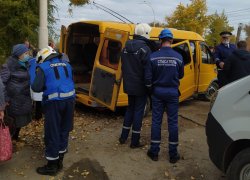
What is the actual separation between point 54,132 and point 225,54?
453cm

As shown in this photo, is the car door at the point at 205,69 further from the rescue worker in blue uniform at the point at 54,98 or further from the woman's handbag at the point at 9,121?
the woman's handbag at the point at 9,121

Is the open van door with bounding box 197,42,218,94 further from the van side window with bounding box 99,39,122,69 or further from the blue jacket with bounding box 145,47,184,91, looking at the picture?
the blue jacket with bounding box 145,47,184,91

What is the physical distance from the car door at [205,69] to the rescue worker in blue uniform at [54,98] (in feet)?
16.5

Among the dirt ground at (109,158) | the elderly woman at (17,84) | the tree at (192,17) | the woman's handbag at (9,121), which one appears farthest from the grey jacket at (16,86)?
the tree at (192,17)

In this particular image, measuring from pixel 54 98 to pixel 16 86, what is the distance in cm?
112

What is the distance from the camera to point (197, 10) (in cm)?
3173

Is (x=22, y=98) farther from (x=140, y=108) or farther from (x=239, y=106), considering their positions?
(x=239, y=106)

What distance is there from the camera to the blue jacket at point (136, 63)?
14.9 feet

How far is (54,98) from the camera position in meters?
3.67

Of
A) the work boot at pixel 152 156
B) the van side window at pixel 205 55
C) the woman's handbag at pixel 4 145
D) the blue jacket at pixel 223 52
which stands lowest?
the work boot at pixel 152 156

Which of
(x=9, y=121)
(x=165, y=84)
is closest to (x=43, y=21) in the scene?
(x=9, y=121)

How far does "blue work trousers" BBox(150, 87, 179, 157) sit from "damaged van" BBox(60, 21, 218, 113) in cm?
136

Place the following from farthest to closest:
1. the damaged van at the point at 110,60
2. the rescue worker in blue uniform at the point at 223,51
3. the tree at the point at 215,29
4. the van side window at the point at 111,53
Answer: the tree at the point at 215,29 → the rescue worker in blue uniform at the point at 223,51 → the van side window at the point at 111,53 → the damaged van at the point at 110,60

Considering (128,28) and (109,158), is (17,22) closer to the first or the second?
(128,28)
